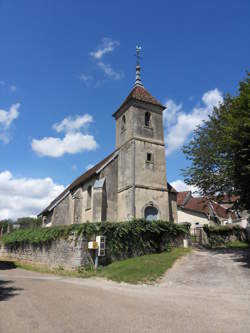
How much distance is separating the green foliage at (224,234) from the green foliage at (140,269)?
784cm

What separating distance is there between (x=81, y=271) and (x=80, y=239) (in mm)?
1707

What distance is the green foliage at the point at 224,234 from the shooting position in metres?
22.2

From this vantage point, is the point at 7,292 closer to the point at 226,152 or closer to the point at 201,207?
the point at 226,152

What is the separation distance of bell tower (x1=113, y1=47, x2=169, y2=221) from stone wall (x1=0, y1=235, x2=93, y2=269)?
19.2 feet

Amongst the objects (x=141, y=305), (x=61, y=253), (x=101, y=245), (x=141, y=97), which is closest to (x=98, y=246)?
(x=101, y=245)

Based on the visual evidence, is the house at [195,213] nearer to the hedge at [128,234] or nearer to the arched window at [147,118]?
the arched window at [147,118]

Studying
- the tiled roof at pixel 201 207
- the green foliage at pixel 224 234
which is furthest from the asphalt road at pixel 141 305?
the tiled roof at pixel 201 207

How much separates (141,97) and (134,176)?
25.2 ft

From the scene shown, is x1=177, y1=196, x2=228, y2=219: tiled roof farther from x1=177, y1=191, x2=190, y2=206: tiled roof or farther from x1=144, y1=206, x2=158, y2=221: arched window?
x1=144, y1=206, x2=158, y2=221: arched window

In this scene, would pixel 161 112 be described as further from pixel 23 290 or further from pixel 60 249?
pixel 23 290

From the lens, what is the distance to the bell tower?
70.9ft

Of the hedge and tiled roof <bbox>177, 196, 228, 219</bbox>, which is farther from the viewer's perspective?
tiled roof <bbox>177, 196, 228, 219</bbox>

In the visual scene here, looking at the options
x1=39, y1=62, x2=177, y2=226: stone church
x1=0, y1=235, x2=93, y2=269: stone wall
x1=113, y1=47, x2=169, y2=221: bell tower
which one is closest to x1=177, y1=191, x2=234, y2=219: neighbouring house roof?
x1=39, y1=62, x2=177, y2=226: stone church

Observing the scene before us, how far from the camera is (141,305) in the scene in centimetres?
739
